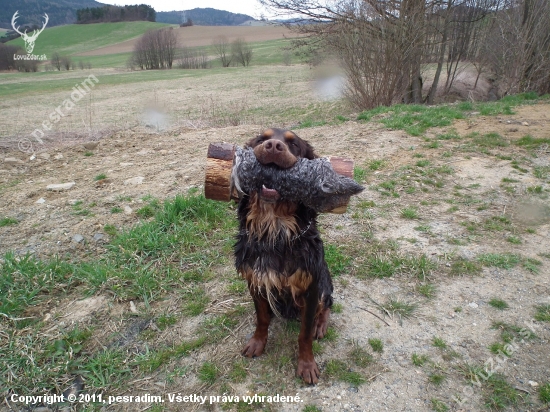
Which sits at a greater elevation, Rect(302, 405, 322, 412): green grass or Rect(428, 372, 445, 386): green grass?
Rect(428, 372, 445, 386): green grass

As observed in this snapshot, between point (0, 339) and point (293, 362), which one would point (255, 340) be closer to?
point (293, 362)

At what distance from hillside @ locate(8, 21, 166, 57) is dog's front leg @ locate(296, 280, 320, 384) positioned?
67051 millimetres

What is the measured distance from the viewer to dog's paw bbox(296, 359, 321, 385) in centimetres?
246

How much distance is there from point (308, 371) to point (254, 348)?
0.47 meters

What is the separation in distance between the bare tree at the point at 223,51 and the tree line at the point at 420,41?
31779 mm

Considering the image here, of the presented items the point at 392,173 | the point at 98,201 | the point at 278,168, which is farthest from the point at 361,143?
the point at 278,168

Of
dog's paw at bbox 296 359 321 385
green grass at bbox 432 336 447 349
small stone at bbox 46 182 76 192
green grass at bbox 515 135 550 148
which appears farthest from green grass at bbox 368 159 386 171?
small stone at bbox 46 182 76 192

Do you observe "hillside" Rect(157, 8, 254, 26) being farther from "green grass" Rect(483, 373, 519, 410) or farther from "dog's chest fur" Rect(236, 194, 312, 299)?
"green grass" Rect(483, 373, 519, 410)

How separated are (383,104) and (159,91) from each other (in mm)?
16541

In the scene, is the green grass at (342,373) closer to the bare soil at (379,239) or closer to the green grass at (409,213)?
the bare soil at (379,239)

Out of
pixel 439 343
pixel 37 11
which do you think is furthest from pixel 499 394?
pixel 37 11

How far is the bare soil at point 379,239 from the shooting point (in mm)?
2479

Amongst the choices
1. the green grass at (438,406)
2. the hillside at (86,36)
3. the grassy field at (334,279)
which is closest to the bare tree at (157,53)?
the hillside at (86,36)

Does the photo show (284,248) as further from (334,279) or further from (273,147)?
(334,279)
